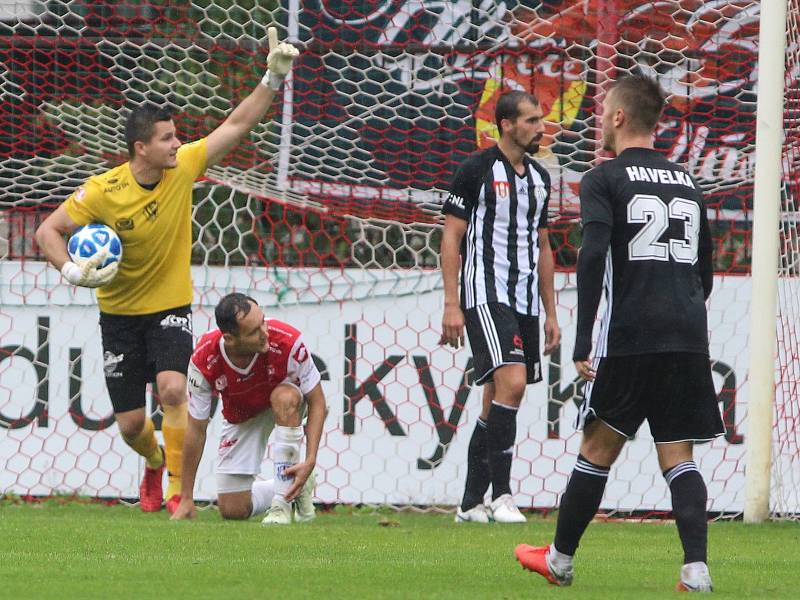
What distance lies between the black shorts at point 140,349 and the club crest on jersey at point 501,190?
5.19 feet

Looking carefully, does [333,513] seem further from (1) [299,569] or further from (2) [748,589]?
Result: (2) [748,589]

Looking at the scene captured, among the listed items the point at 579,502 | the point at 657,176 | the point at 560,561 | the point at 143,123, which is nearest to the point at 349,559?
the point at 560,561

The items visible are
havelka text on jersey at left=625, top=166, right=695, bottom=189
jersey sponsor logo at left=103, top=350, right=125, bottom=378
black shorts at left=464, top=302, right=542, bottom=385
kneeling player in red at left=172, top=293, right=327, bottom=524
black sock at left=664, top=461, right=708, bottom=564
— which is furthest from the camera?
jersey sponsor logo at left=103, top=350, right=125, bottom=378

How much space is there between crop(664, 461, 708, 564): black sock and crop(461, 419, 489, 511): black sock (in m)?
2.69

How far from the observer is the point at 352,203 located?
800 centimetres

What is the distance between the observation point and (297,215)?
8094mm

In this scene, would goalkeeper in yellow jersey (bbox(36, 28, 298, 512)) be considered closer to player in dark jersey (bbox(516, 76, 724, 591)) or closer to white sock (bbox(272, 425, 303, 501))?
white sock (bbox(272, 425, 303, 501))

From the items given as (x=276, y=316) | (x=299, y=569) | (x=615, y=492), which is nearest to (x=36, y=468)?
(x=276, y=316)

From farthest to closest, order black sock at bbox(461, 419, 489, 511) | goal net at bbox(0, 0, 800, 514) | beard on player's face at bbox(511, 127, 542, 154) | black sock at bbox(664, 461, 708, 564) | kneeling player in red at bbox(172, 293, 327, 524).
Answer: goal net at bbox(0, 0, 800, 514) < black sock at bbox(461, 419, 489, 511) < beard on player's face at bbox(511, 127, 542, 154) < kneeling player in red at bbox(172, 293, 327, 524) < black sock at bbox(664, 461, 708, 564)

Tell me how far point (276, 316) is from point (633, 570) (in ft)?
11.5

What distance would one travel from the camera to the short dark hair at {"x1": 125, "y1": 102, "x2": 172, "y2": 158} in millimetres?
6926

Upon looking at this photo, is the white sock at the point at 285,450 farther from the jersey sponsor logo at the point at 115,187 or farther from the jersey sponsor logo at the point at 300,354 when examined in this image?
the jersey sponsor logo at the point at 115,187

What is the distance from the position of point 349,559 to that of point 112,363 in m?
2.59

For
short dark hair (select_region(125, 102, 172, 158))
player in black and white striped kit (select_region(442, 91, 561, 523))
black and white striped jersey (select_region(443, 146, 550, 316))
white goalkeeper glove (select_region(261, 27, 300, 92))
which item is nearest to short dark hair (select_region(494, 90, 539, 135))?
player in black and white striped kit (select_region(442, 91, 561, 523))
